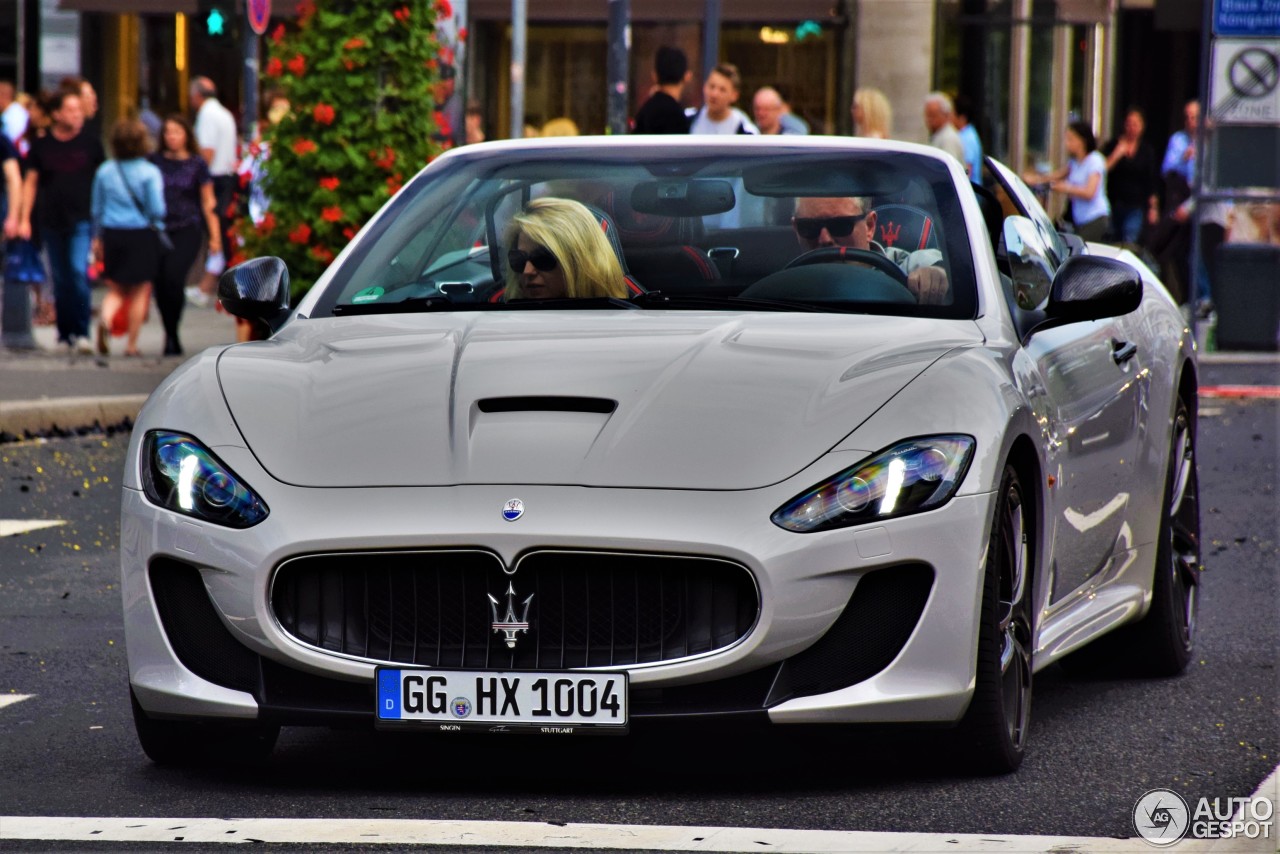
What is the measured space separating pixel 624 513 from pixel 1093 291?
1.49 m

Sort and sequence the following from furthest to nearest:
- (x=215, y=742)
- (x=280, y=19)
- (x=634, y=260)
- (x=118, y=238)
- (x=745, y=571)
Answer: (x=280, y=19) → (x=118, y=238) → (x=634, y=260) → (x=215, y=742) → (x=745, y=571)

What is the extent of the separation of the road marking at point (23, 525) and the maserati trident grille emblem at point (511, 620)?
5.28 m

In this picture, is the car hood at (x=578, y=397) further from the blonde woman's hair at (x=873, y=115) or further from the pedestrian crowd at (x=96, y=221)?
the pedestrian crowd at (x=96, y=221)

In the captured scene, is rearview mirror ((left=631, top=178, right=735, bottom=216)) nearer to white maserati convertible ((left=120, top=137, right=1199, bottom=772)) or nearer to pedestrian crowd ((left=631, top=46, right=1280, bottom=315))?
white maserati convertible ((left=120, top=137, right=1199, bottom=772))

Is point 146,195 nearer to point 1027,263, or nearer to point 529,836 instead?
point 1027,263

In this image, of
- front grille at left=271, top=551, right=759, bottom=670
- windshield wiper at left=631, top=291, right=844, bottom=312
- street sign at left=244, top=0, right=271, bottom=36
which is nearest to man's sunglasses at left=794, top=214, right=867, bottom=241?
windshield wiper at left=631, top=291, right=844, bottom=312

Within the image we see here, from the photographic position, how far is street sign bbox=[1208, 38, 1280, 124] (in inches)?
778

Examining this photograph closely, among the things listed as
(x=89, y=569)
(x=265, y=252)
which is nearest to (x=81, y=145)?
(x=265, y=252)

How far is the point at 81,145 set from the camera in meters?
18.2

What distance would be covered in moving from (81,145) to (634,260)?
1301cm

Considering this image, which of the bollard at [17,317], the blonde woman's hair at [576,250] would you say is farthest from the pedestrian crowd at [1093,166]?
the bollard at [17,317]

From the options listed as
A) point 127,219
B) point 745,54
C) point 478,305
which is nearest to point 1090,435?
point 478,305

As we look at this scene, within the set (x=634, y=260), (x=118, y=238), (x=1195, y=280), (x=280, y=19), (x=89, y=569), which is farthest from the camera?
(x=280, y=19)

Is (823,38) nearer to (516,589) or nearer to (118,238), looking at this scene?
(118,238)
